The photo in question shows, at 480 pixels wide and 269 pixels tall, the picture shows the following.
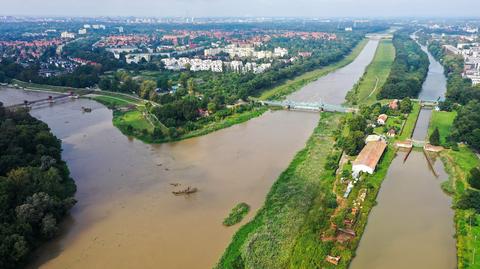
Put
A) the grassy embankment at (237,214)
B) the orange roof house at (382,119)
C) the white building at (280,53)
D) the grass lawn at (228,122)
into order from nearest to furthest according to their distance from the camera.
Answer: the grassy embankment at (237,214) < the grass lawn at (228,122) < the orange roof house at (382,119) < the white building at (280,53)

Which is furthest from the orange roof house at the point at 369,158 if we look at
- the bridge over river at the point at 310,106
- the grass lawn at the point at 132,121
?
the grass lawn at the point at 132,121

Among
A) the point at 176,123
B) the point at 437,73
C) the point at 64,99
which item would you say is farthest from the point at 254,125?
the point at 437,73

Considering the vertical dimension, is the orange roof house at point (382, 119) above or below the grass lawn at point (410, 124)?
above

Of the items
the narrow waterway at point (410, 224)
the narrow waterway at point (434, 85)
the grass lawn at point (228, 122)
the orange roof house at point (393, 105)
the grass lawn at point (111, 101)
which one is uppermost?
the orange roof house at point (393, 105)

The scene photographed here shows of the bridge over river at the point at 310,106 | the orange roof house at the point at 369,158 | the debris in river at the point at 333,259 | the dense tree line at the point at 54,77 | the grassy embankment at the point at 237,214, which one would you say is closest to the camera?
the debris in river at the point at 333,259

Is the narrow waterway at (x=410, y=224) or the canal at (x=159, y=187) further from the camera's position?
the canal at (x=159, y=187)

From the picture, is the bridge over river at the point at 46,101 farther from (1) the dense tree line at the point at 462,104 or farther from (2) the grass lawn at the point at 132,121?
(1) the dense tree line at the point at 462,104

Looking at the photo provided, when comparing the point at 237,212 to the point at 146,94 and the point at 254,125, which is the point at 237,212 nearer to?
the point at 254,125

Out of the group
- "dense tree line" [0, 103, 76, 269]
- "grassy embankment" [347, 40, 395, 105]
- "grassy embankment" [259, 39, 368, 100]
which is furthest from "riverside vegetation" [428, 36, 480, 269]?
"dense tree line" [0, 103, 76, 269]
